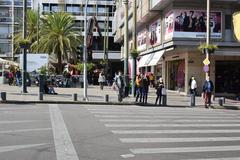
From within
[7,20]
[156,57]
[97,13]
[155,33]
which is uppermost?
[97,13]

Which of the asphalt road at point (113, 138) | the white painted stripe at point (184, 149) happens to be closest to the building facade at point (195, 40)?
the asphalt road at point (113, 138)

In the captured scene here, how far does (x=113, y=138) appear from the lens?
43.7 ft

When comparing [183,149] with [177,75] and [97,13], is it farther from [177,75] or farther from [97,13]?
[97,13]

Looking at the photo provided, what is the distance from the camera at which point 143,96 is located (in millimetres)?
30734

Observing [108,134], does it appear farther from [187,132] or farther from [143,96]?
[143,96]

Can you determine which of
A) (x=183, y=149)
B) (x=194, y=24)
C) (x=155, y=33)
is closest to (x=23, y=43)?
(x=194, y=24)

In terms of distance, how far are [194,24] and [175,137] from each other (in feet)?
90.7

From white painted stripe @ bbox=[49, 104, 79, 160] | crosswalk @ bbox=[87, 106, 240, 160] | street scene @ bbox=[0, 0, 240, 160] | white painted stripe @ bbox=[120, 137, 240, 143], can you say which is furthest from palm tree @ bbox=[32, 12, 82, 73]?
white painted stripe @ bbox=[120, 137, 240, 143]

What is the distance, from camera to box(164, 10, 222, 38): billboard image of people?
1581 inches

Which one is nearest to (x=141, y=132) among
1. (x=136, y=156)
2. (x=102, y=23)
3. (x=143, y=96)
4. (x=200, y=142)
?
(x=200, y=142)

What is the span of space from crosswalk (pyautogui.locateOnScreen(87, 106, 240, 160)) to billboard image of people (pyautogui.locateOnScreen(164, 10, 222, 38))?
21580 millimetres

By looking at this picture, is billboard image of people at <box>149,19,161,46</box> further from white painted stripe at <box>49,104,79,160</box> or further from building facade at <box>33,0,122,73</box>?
building facade at <box>33,0,122,73</box>

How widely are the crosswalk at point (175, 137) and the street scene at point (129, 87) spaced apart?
0.03 metres

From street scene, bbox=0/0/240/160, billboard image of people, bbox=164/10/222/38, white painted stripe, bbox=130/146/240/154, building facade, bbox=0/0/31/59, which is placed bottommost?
white painted stripe, bbox=130/146/240/154
